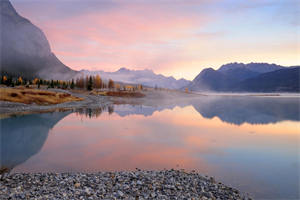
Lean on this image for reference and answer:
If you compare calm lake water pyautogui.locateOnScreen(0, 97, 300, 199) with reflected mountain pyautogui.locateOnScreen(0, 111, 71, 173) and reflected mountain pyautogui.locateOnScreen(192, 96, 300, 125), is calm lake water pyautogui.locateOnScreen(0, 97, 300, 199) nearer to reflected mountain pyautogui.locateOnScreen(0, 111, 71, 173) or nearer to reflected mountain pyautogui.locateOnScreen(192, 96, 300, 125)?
reflected mountain pyautogui.locateOnScreen(0, 111, 71, 173)

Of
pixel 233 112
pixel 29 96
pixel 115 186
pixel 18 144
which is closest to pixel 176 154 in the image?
pixel 115 186

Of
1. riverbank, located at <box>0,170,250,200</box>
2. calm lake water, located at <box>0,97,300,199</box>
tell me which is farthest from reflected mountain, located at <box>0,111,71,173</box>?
riverbank, located at <box>0,170,250,200</box>

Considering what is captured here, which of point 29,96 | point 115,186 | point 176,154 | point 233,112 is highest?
point 29,96

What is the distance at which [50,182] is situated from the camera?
12.0 meters

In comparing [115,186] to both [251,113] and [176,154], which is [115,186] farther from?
[251,113]

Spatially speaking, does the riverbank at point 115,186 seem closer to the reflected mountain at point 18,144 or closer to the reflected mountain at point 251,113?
the reflected mountain at point 18,144

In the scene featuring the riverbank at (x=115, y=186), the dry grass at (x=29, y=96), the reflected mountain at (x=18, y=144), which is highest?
the dry grass at (x=29, y=96)

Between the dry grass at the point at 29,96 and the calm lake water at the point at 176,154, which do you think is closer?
the calm lake water at the point at 176,154

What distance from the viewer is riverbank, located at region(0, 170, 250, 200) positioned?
10398 mm

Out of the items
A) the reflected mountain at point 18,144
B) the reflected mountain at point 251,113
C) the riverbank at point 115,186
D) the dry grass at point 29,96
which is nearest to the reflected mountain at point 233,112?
the reflected mountain at point 251,113

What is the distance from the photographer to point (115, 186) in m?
11.5

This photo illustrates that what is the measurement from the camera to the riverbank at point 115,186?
34.1 ft

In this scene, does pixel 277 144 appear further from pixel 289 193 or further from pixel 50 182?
pixel 50 182

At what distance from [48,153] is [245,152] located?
20.0 m
